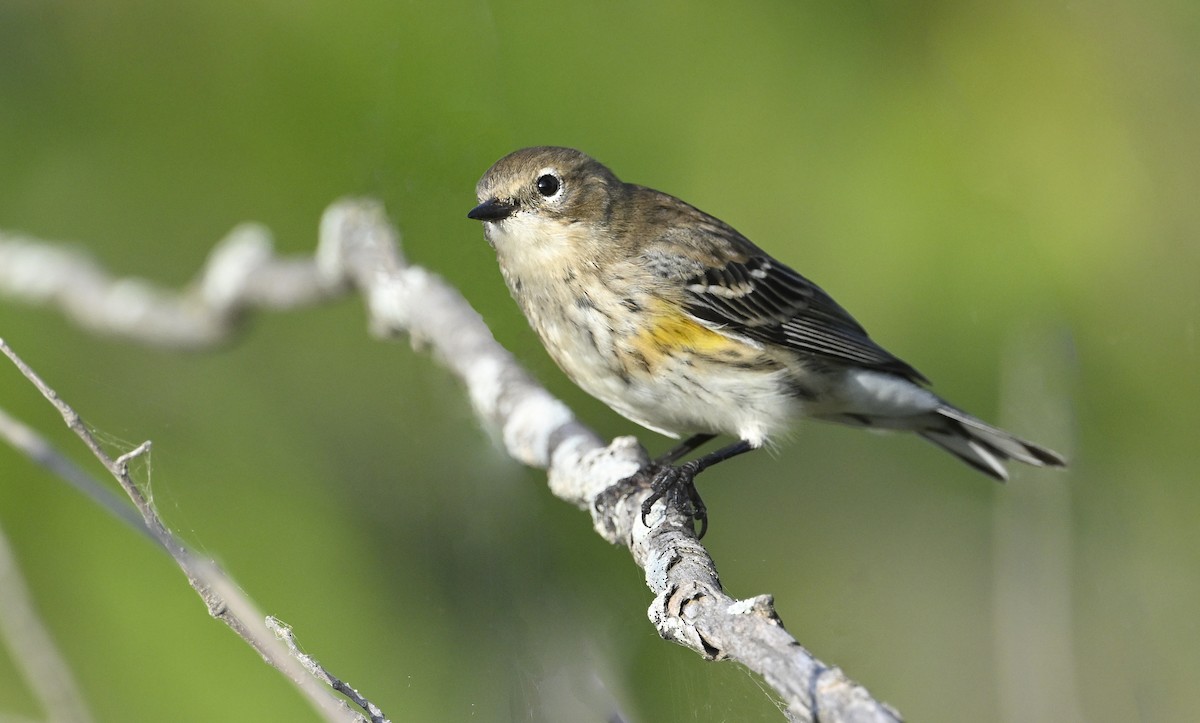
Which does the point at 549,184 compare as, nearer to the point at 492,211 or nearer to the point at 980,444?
the point at 492,211

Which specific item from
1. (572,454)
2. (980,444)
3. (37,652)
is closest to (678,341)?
(572,454)

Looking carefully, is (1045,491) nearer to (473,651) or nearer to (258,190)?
(473,651)

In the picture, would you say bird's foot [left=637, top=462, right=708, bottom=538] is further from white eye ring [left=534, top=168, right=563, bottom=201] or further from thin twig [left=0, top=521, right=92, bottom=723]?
thin twig [left=0, top=521, right=92, bottom=723]

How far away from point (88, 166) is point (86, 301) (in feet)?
1.47

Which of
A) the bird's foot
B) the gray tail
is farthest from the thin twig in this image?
the gray tail

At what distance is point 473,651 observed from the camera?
7.00 feet

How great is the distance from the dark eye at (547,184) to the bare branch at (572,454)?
49cm

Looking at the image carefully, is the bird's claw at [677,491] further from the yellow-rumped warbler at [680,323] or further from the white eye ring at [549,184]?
the white eye ring at [549,184]

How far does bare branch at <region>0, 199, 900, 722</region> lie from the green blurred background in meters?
0.10

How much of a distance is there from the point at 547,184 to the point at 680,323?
42cm

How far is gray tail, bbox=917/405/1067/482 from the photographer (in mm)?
2314

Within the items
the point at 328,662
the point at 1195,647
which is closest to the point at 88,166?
the point at 328,662

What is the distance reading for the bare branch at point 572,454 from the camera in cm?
109

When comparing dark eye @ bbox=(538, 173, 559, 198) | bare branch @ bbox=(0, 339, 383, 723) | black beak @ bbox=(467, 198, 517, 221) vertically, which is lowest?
bare branch @ bbox=(0, 339, 383, 723)
